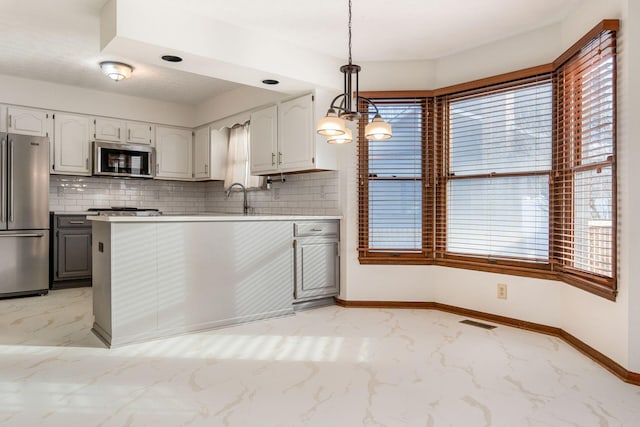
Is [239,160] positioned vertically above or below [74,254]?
above

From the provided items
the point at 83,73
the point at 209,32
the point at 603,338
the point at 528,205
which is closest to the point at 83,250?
the point at 83,73

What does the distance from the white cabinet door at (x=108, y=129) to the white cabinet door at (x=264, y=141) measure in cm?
Answer: 187

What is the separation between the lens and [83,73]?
463 cm

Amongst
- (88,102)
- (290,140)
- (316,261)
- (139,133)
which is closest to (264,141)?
(290,140)

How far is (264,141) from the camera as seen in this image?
4617 millimetres

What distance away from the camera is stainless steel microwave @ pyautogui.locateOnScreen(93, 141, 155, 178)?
205 inches

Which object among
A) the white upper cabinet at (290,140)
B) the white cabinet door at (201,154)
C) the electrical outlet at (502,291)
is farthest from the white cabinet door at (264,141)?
the electrical outlet at (502,291)

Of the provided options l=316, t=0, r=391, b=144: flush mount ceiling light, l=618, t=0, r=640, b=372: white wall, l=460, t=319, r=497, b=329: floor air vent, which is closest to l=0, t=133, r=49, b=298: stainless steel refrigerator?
l=316, t=0, r=391, b=144: flush mount ceiling light

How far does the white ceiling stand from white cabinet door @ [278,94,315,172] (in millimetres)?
571

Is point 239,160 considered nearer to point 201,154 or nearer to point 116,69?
point 201,154

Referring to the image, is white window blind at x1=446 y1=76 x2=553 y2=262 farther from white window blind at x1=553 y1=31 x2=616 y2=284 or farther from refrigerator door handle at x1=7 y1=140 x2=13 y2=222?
refrigerator door handle at x1=7 y1=140 x2=13 y2=222

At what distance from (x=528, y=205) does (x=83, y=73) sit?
457cm

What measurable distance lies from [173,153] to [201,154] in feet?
1.27

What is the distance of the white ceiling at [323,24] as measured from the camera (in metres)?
3.05
